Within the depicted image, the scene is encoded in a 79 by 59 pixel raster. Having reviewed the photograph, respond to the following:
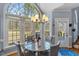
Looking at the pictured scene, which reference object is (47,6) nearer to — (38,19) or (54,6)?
(54,6)

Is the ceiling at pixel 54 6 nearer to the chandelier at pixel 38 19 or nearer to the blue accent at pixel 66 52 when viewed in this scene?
the chandelier at pixel 38 19

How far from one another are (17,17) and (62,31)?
581 mm

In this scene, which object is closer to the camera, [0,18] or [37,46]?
[0,18]

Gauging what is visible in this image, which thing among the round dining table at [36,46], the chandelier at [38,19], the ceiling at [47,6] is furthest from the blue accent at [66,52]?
the ceiling at [47,6]

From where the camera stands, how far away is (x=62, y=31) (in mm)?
2066

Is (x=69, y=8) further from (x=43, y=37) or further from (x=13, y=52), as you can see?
(x=13, y=52)

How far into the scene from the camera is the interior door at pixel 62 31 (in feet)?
6.67

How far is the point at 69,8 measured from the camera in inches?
78.8

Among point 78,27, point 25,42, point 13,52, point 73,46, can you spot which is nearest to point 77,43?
point 73,46

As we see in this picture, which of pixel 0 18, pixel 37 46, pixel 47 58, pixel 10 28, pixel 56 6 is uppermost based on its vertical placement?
pixel 56 6

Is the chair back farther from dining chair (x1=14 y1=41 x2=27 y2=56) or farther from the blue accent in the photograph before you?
the blue accent

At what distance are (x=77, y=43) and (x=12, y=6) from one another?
0.91 m

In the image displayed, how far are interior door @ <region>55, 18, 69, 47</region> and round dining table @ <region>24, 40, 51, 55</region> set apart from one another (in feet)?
0.43

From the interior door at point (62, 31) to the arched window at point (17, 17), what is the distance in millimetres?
A: 318
